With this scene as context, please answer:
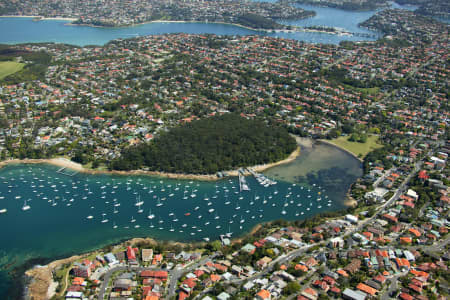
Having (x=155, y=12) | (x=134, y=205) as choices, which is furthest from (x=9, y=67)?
(x=155, y=12)

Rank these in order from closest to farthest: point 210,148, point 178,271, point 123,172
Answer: point 178,271
point 123,172
point 210,148

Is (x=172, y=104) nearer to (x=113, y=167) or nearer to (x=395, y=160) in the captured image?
(x=113, y=167)

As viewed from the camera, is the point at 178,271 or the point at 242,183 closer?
the point at 178,271

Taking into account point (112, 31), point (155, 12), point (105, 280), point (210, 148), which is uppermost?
point (155, 12)

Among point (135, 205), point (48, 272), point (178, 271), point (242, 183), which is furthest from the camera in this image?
point (242, 183)

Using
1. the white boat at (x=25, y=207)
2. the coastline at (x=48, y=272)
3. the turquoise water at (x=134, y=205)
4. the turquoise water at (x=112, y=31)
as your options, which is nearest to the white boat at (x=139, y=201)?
the turquoise water at (x=134, y=205)

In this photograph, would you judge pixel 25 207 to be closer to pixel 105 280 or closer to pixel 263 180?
pixel 105 280
